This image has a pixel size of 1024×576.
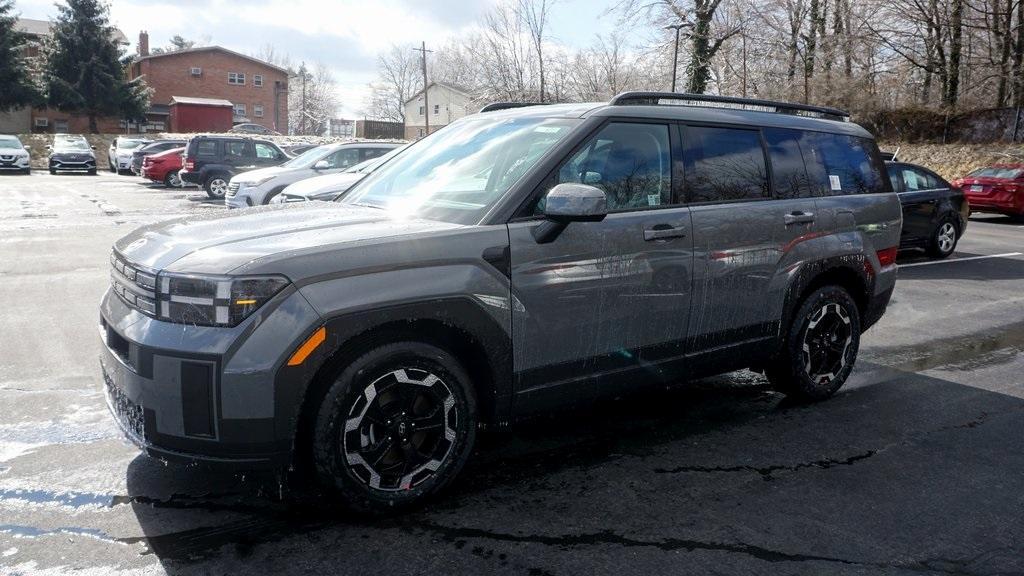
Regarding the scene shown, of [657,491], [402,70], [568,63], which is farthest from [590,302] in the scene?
[402,70]

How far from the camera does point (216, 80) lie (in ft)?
231

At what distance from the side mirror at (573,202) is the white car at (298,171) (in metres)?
11.1

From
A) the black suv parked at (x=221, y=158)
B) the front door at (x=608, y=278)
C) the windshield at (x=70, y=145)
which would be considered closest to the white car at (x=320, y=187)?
the front door at (x=608, y=278)

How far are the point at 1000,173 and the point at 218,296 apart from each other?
23622 mm

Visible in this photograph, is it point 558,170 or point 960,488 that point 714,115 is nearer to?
point 558,170

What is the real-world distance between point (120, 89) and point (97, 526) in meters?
53.6

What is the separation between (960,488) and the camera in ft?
13.2

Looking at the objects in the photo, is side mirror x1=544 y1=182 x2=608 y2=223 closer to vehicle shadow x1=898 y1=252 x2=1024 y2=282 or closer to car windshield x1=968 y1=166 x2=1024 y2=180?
vehicle shadow x1=898 y1=252 x2=1024 y2=282

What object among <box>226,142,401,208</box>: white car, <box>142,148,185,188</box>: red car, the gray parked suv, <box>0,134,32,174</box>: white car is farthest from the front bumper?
<box>0,134,32,174</box>: white car

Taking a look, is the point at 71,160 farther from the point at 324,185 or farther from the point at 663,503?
the point at 663,503

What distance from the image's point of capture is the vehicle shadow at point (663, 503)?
3270 mm

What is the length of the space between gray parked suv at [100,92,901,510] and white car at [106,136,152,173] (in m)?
34.4

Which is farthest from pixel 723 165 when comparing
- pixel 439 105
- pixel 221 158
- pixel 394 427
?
pixel 439 105

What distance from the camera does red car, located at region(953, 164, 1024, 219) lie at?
20.8 m
